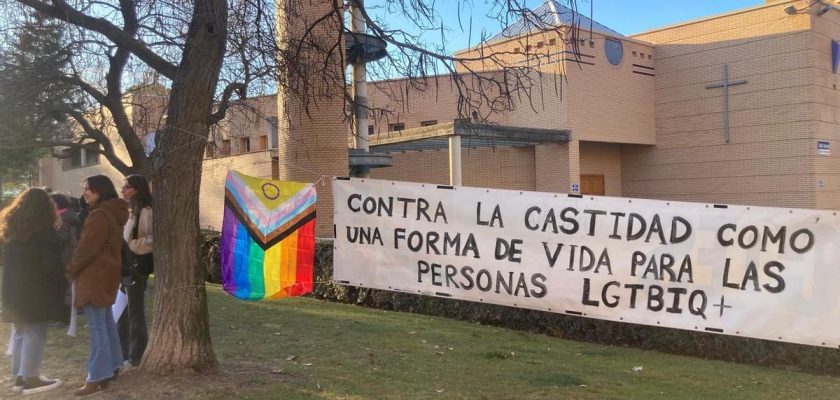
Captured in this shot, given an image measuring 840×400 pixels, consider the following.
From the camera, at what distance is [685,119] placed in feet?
96.3

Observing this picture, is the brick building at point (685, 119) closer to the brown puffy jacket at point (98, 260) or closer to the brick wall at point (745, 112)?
the brick wall at point (745, 112)

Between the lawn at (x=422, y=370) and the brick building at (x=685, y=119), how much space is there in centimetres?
1644

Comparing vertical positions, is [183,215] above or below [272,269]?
above

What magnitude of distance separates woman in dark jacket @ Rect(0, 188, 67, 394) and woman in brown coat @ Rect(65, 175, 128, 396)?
47 centimetres

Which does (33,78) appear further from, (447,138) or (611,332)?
(447,138)

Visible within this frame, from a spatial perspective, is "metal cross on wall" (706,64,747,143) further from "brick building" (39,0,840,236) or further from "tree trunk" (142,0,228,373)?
"tree trunk" (142,0,228,373)

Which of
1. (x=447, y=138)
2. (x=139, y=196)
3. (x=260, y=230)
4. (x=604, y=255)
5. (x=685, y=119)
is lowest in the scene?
(x=604, y=255)

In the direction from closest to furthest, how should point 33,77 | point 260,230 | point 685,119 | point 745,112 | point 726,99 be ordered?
point 260,230, point 33,77, point 745,112, point 726,99, point 685,119

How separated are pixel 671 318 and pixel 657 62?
1046 inches

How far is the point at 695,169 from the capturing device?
2902 cm

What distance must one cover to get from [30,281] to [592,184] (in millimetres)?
27237

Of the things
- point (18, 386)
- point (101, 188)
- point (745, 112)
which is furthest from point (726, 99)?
point (18, 386)

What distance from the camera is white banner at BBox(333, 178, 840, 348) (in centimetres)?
575

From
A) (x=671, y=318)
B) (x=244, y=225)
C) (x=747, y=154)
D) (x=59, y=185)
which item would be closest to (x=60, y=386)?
(x=244, y=225)
